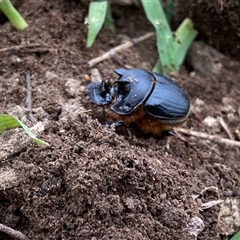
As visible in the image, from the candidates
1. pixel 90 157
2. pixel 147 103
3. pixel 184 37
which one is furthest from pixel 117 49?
pixel 90 157

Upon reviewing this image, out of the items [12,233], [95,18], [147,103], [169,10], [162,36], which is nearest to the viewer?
[12,233]

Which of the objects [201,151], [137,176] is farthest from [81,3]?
[137,176]

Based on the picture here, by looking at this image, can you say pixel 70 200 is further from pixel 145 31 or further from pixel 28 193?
pixel 145 31

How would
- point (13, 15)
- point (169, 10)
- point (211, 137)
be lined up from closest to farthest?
point (211, 137)
point (13, 15)
point (169, 10)

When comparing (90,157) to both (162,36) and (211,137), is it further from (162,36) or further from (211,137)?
(162,36)

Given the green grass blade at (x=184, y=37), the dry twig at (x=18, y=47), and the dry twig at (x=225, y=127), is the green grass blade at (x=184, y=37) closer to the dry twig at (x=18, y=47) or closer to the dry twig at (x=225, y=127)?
the dry twig at (x=225, y=127)

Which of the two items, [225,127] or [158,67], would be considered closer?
[225,127]
